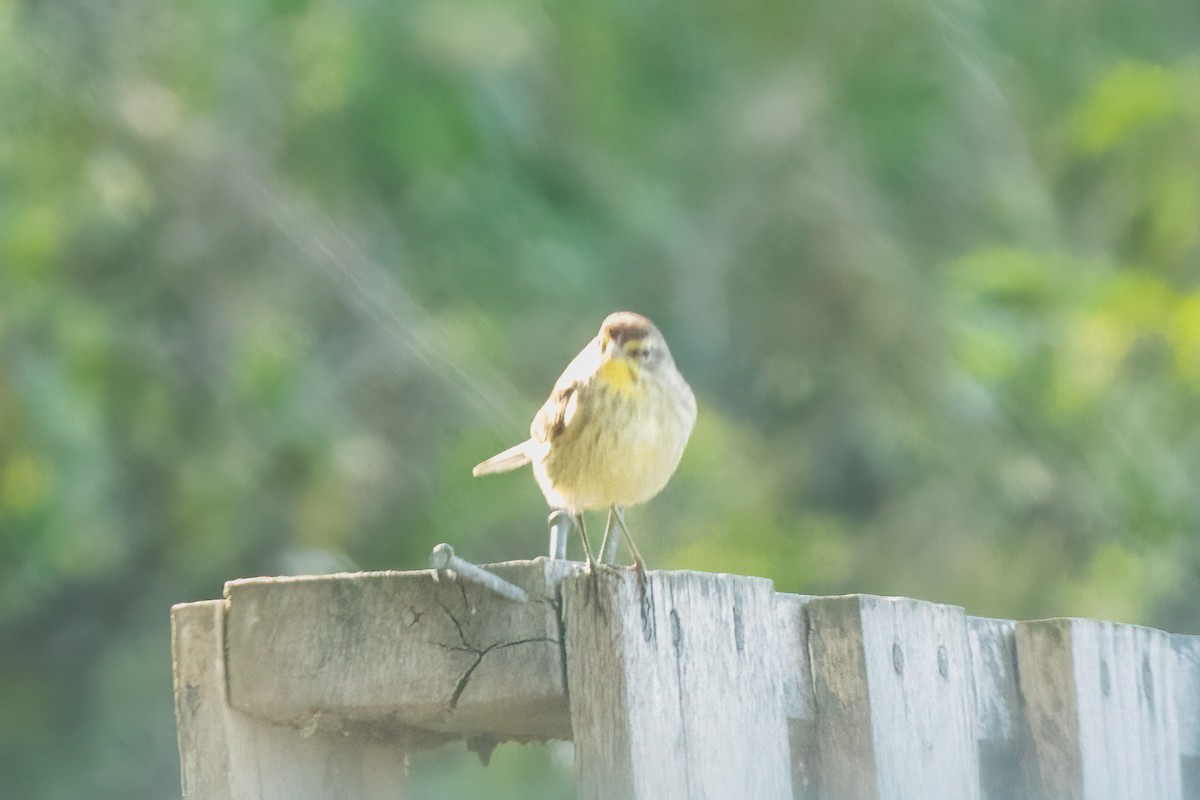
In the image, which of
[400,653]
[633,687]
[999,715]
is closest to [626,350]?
[999,715]

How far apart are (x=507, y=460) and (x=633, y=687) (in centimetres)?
164

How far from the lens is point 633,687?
6.25 ft

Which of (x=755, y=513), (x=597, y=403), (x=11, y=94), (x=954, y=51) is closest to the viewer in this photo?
(x=597, y=403)

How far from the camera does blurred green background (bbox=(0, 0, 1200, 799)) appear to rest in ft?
12.6

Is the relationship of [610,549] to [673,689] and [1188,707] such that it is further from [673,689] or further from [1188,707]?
[1188,707]

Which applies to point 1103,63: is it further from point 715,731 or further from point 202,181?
point 715,731

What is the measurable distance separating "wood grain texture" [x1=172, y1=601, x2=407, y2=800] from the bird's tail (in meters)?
1.19

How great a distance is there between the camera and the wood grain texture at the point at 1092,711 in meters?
2.60

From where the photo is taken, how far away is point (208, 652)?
7.34ft

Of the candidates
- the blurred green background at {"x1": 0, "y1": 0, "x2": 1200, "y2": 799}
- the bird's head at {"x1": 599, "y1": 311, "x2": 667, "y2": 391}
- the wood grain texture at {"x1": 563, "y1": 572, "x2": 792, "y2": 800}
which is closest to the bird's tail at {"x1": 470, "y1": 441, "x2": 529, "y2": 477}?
the blurred green background at {"x1": 0, "y1": 0, "x2": 1200, "y2": 799}

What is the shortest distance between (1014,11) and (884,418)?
1.12 meters

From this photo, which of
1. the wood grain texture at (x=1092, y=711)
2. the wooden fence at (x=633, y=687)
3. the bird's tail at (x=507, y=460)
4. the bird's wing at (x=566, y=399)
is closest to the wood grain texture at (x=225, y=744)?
the wooden fence at (x=633, y=687)

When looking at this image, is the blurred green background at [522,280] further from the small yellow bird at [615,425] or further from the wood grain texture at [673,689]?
the wood grain texture at [673,689]

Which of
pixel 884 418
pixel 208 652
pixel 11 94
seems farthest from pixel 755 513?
pixel 208 652
